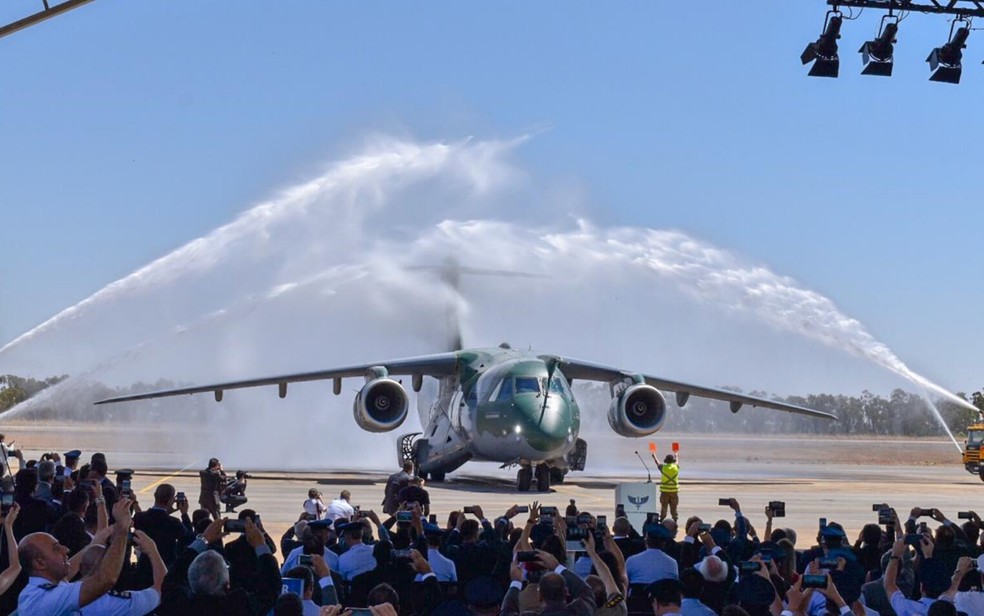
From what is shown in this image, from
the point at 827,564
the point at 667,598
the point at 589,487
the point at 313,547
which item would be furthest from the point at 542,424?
the point at 667,598

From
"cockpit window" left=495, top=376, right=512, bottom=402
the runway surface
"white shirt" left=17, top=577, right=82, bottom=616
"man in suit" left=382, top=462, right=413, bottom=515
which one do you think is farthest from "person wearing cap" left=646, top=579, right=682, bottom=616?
"cockpit window" left=495, top=376, right=512, bottom=402

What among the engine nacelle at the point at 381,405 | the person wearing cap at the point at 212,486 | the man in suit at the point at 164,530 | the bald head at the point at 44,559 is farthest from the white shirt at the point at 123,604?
the engine nacelle at the point at 381,405

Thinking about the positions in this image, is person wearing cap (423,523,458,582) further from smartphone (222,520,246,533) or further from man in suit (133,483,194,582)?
man in suit (133,483,194,582)

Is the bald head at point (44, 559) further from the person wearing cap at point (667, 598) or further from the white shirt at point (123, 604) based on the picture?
the person wearing cap at point (667, 598)

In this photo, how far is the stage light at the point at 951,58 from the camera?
62.2 ft

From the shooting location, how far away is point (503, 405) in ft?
92.2

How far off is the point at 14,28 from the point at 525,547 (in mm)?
9051

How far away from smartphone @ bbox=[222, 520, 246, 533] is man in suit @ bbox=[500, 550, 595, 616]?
5.43 ft

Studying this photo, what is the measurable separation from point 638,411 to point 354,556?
2162cm

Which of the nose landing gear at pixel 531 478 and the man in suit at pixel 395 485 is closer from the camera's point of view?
the man in suit at pixel 395 485

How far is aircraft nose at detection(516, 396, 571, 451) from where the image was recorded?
27688mm

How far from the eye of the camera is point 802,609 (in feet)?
22.9

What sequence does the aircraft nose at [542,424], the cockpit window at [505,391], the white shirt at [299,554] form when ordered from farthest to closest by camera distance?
1. the cockpit window at [505,391]
2. the aircraft nose at [542,424]
3. the white shirt at [299,554]

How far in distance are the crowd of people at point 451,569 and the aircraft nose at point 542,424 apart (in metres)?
15.4
